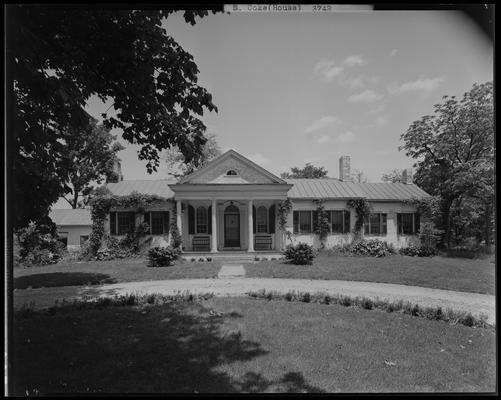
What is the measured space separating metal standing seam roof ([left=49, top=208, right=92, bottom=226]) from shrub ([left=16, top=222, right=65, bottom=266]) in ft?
15.5

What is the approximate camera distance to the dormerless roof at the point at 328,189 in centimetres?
1778

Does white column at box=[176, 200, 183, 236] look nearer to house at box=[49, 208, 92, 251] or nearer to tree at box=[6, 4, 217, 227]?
house at box=[49, 208, 92, 251]

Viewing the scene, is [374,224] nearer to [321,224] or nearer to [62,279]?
[321,224]

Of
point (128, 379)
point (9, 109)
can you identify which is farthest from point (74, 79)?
point (128, 379)

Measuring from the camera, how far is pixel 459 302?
273 inches

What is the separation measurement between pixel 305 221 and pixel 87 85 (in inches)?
597

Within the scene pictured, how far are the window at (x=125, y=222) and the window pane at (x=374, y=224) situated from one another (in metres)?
15.7

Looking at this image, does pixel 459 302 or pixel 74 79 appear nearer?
pixel 74 79

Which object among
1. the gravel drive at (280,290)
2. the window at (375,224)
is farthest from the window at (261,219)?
the gravel drive at (280,290)

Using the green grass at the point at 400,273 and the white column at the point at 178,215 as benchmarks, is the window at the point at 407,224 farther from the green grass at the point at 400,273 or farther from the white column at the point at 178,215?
the white column at the point at 178,215

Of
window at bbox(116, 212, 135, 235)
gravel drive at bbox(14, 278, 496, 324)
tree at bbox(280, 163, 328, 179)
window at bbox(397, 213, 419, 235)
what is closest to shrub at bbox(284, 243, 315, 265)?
gravel drive at bbox(14, 278, 496, 324)

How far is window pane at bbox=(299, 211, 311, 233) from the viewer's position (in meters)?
17.8

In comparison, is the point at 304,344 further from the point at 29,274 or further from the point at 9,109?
the point at 29,274

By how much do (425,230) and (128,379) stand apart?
63.0 feet
